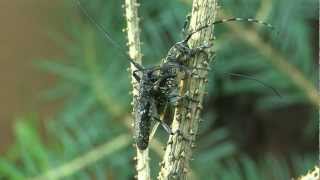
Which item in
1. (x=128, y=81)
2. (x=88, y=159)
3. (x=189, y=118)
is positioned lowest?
(x=189, y=118)

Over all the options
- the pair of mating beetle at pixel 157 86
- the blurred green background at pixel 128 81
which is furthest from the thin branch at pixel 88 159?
the pair of mating beetle at pixel 157 86

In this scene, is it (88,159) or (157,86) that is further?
(88,159)

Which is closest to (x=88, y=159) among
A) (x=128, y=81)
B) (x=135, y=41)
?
(x=128, y=81)

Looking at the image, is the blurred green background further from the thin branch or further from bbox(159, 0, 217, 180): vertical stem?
bbox(159, 0, 217, 180): vertical stem

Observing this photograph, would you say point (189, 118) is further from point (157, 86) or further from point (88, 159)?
point (88, 159)

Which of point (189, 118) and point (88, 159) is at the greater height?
point (88, 159)

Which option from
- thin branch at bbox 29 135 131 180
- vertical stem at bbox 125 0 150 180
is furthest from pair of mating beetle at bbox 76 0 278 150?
thin branch at bbox 29 135 131 180

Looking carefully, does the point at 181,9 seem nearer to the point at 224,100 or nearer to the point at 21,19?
the point at 224,100
